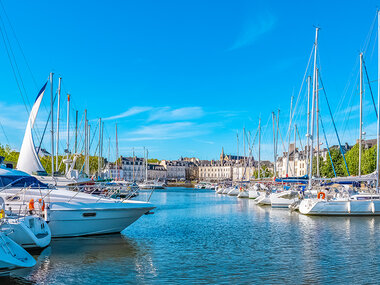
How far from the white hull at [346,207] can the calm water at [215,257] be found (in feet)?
23.2

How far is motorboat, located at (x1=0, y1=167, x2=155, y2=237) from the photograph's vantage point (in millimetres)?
23422

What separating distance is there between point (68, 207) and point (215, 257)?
8.88m

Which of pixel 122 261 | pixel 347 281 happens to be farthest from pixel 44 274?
Answer: pixel 347 281

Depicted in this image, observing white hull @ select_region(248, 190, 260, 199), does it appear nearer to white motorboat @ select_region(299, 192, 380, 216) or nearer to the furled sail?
white motorboat @ select_region(299, 192, 380, 216)

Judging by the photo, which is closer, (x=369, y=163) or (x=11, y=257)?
(x=11, y=257)

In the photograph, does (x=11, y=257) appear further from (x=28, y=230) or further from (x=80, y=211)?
(x=80, y=211)

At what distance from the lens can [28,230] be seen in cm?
1970

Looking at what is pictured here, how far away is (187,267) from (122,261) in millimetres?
3142

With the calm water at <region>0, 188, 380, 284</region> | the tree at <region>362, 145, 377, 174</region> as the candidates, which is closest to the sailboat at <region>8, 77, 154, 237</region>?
the calm water at <region>0, 188, 380, 284</region>

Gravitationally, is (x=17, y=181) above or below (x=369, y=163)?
below

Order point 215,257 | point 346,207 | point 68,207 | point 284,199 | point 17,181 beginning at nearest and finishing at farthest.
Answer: point 215,257, point 68,207, point 17,181, point 346,207, point 284,199

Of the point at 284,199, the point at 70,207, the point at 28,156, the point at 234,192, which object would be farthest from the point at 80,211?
the point at 234,192

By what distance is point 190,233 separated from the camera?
29.3 m

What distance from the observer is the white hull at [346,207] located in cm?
3869
